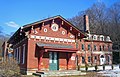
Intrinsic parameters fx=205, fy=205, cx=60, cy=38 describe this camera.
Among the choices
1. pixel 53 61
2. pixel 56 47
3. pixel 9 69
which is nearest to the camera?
pixel 9 69

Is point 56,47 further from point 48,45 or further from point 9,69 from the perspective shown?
point 9,69

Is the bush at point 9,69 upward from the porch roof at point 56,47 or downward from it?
downward

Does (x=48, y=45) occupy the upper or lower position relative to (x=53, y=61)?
upper

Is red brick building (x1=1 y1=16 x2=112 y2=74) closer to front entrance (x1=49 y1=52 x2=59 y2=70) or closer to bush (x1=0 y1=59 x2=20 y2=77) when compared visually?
front entrance (x1=49 y1=52 x2=59 y2=70)

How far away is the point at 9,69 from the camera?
17844mm

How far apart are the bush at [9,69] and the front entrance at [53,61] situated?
7151 mm

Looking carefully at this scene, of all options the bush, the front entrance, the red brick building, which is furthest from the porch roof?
the bush

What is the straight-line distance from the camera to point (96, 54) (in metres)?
59.8

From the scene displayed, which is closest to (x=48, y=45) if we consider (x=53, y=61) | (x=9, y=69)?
(x=53, y=61)

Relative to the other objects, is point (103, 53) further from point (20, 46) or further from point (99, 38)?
point (20, 46)

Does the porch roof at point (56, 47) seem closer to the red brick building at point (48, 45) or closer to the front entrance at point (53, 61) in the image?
the red brick building at point (48, 45)

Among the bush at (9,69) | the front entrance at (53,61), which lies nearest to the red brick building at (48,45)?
the front entrance at (53,61)

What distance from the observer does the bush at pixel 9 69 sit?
57.5 feet

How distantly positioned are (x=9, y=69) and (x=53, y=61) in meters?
8.27
